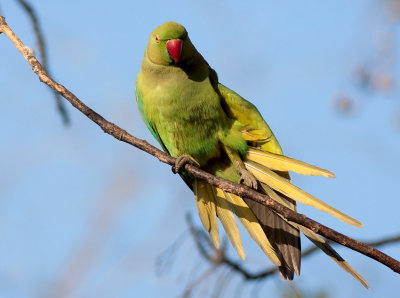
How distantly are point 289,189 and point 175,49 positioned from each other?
3.51 feet

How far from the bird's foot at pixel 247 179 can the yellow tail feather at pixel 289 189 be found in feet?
0.11

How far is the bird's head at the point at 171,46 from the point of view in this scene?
135 inches

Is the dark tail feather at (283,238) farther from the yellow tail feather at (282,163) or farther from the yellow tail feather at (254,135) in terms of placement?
the yellow tail feather at (254,135)

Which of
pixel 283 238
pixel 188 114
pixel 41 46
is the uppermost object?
pixel 41 46

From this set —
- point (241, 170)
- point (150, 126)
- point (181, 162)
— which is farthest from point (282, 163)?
point (150, 126)

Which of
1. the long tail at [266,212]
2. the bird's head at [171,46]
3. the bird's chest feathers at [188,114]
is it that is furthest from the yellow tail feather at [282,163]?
the bird's head at [171,46]

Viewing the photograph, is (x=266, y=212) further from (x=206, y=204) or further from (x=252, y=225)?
(x=206, y=204)

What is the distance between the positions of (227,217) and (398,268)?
132cm

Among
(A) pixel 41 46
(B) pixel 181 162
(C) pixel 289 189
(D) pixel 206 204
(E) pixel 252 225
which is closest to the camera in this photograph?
(A) pixel 41 46

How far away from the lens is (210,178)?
2.69 metres

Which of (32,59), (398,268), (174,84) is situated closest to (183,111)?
(174,84)

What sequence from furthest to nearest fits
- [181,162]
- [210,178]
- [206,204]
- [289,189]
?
[206,204] < [181,162] < [289,189] < [210,178]

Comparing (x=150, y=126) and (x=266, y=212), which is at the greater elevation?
(x=150, y=126)

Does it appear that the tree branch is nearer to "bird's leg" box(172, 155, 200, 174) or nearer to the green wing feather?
"bird's leg" box(172, 155, 200, 174)
